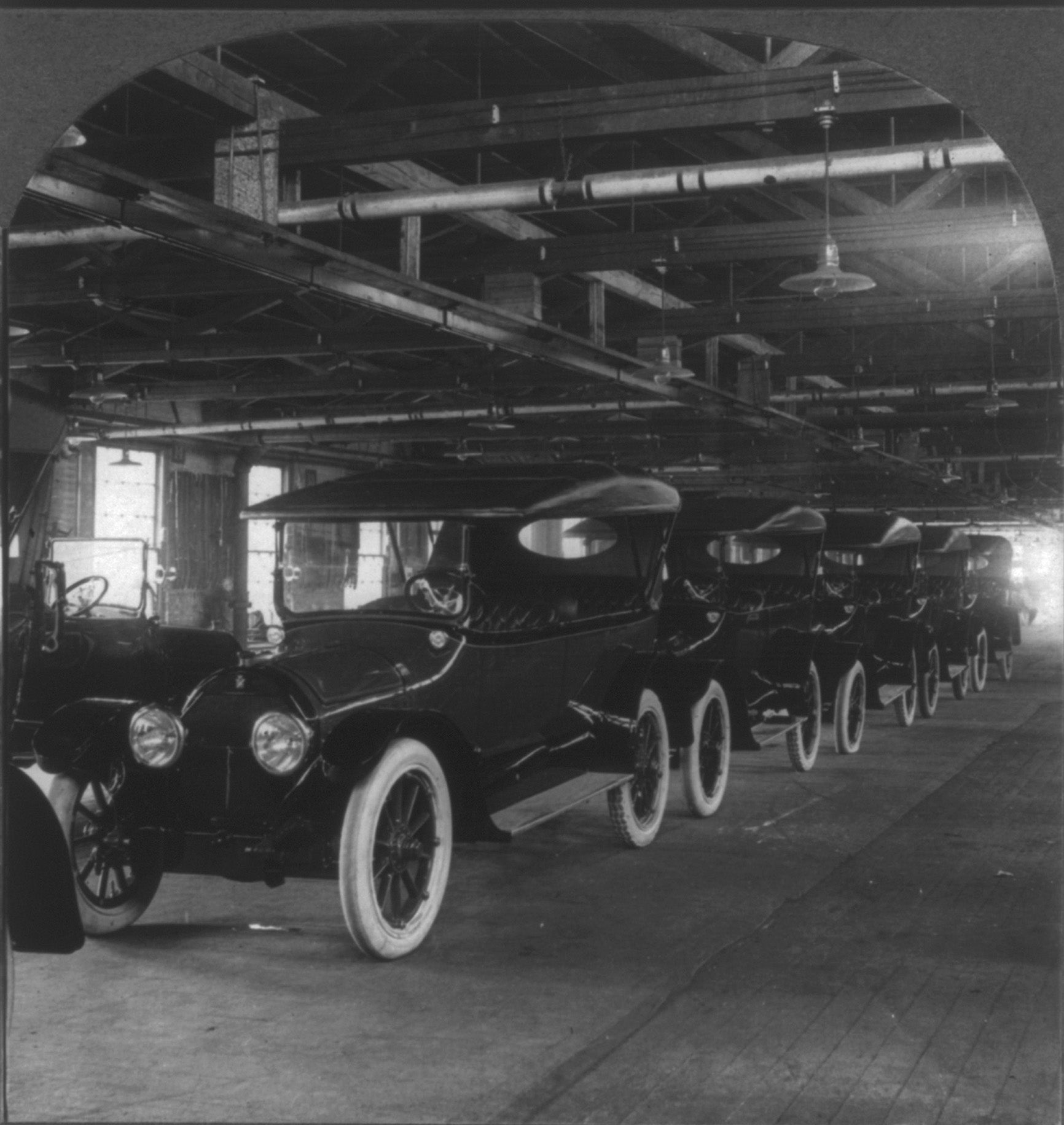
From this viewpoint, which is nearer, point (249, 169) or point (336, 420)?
point (249, 169)

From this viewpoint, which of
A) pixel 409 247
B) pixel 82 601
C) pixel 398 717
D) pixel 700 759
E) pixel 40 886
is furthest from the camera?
pixel 82 601

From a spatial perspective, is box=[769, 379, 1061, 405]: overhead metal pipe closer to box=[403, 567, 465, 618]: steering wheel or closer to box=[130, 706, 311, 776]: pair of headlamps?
box=[403, 567, 465, 618]: steering wheel

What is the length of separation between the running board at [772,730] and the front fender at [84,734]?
456 centimetres

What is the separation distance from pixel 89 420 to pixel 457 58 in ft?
36.8

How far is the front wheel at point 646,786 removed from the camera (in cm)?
672

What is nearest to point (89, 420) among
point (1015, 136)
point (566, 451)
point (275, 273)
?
point (566, 451)

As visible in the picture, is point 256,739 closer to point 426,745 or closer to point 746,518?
point 426,745

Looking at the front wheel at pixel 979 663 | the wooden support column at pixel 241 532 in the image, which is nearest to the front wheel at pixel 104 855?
the front wheel at pixel 979 663

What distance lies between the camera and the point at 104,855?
16.9ft

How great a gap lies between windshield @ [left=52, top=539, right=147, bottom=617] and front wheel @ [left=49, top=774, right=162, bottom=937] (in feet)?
13.5

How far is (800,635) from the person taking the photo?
9.49m

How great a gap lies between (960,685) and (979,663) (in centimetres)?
122

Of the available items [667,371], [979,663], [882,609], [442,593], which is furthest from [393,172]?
[979,663]

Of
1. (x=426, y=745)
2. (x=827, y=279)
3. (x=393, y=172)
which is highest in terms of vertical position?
(x=393, y=172)
